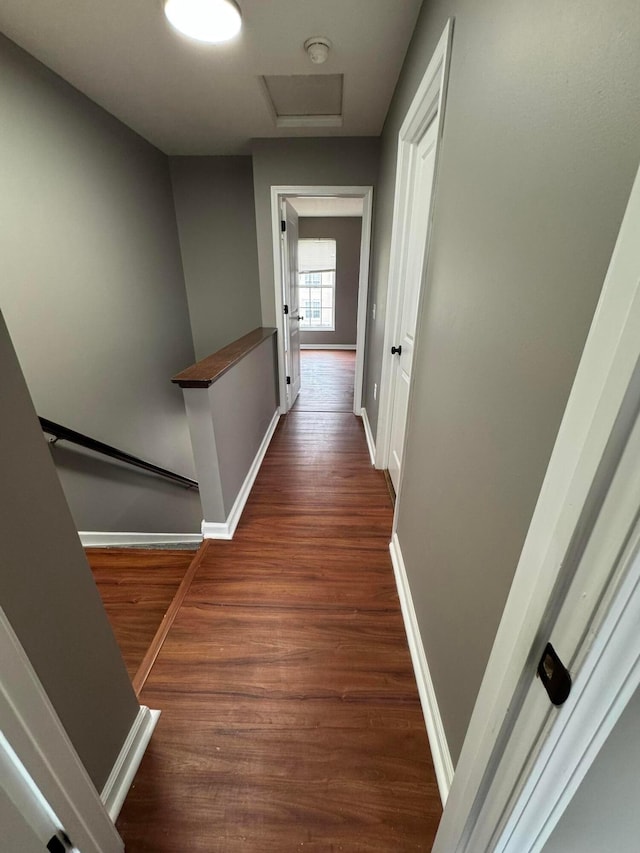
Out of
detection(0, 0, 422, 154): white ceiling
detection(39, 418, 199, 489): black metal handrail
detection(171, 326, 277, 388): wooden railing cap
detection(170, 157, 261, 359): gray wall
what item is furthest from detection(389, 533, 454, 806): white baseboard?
detection(170, 157, 261, 359): gray wall

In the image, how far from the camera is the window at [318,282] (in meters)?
6.23

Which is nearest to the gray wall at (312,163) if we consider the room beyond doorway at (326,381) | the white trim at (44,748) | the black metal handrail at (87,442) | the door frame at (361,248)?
the door frame at (361,248)

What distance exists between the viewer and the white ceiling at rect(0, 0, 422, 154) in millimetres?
1465

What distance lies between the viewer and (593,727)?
1.32ft

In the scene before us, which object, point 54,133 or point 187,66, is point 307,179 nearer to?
point 187,66

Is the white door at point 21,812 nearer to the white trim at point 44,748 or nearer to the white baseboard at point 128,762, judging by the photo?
the white trim at point 44,748

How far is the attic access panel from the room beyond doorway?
8.09 feet

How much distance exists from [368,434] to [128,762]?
2422 mm

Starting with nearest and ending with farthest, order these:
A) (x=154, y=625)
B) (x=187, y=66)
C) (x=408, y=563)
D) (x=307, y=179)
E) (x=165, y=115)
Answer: (x=408, y=563) < (x=154, y=625) < (x=187, y=66) < (x=165, y=115) < (x=307, y=179)

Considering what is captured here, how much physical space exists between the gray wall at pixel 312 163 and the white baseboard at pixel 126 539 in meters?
2.91

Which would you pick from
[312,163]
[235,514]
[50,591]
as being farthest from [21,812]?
[312,163]

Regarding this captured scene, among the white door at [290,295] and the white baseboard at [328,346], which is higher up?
the white door at [290,295]

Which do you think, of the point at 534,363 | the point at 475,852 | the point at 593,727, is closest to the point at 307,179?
the point at 534,363

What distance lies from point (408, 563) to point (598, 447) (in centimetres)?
125
